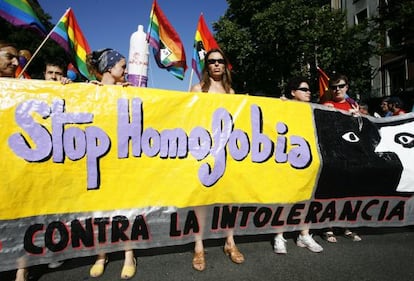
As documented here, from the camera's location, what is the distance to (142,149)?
293 centimetres

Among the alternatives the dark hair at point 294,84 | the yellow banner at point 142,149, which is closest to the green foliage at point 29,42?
the dark hair at point 294,84

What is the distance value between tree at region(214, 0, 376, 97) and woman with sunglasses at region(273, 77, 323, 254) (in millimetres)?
12733

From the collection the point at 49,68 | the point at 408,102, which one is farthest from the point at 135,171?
the point at 408,102

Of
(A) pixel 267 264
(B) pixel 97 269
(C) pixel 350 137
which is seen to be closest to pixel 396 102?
(C) pixel 350 137

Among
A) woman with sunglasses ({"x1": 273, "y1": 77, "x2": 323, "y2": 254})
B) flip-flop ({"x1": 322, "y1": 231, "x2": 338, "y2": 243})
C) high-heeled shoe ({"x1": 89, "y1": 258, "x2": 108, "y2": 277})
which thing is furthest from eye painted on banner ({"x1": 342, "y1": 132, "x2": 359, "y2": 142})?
high-heeled shoe ({"x1": 89, "y1": 258, "x2": 108, "y2": 277})

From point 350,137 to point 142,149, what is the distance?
2.29 meters

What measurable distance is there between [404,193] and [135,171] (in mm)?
2918

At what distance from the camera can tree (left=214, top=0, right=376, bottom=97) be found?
51.4 feet

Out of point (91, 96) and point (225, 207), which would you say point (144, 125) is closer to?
point (91, 96)

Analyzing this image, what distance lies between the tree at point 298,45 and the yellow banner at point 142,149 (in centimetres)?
1357

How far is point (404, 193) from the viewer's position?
366cm

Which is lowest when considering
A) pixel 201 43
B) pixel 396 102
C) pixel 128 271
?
pixel 128 271

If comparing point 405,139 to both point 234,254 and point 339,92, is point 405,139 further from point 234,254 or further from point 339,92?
point 234,254

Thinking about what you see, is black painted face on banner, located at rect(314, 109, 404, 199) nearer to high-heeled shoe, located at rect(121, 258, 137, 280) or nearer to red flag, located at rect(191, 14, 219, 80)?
high-heeled shoe, located at rect(121, 258, 137, 280)
